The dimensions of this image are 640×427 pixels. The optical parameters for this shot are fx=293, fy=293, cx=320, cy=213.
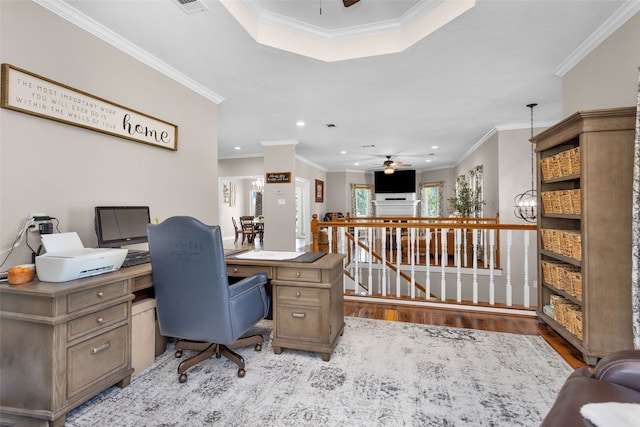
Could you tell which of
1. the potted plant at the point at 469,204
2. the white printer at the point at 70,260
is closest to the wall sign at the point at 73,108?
the white printer at the point at 70,260

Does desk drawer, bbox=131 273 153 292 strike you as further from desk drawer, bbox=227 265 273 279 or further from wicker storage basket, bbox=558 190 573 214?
wicker storage basket, bbox=558 190 573 214

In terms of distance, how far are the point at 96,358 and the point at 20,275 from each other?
0.61m

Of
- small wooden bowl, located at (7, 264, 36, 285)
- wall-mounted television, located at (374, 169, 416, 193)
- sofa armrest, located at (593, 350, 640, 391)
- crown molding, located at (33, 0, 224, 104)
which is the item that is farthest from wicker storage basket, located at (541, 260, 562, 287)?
wall-mounted television, located at (374, 169, 416, 193)

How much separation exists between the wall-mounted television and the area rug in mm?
8910

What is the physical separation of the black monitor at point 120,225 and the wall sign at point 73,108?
66cm

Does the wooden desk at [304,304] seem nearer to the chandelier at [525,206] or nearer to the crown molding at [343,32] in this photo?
the crown molding at [343,32]

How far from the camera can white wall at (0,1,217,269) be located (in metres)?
1.81

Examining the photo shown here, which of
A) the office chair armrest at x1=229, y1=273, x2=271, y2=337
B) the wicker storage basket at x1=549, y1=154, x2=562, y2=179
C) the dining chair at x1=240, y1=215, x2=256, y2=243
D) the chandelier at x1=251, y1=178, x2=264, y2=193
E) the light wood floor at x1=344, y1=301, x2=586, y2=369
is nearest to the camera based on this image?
the office chair armrest at x1=229, y1=273, x2=271, y2=337

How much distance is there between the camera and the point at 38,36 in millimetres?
1924

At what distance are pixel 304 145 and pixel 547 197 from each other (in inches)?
192

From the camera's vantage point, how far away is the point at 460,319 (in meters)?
3.00

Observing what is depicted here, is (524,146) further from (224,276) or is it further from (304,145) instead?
(224,276)

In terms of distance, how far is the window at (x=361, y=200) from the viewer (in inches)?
444

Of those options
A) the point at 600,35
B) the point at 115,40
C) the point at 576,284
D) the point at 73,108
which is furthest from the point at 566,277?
the point at 115,40
